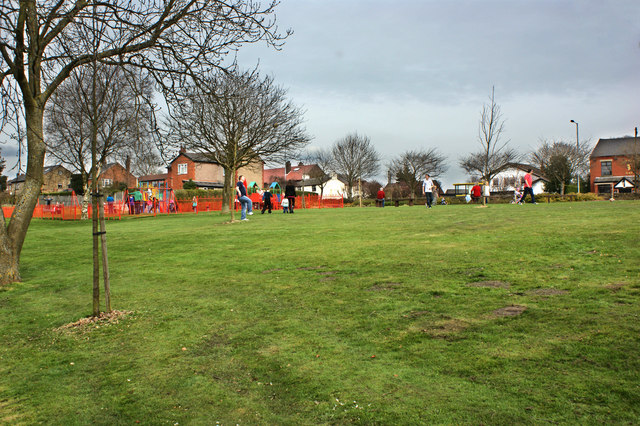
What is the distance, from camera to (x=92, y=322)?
5320 mm

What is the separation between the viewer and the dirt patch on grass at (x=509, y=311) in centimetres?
460

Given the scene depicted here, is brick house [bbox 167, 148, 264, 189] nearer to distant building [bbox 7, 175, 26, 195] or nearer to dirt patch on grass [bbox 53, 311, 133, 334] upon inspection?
distant building [bbox 7, 175, 26, 195]

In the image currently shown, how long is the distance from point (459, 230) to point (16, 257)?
32.5 feet

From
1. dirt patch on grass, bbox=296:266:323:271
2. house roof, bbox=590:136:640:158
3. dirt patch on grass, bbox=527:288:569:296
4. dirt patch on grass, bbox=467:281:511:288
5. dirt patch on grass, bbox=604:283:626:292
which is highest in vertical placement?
house roof, bbox=590:136:640:158

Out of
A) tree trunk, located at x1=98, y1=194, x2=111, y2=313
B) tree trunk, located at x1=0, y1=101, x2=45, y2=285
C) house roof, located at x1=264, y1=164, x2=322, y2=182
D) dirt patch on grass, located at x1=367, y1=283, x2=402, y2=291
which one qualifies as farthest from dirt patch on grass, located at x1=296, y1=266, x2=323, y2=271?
house roof, located at x1=264, y1=164, x2=322, y2=182

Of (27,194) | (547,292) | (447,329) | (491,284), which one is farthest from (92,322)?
(547,292)

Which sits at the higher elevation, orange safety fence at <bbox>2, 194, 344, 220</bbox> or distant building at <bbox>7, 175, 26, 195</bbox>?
distant building at <bbox>7, 175, 26, 195</bbox>

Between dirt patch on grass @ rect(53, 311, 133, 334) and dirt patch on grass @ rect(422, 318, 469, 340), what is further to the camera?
dirt patch on grass @ rect(53, 311, 133, 334)

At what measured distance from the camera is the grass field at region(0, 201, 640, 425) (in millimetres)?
3004

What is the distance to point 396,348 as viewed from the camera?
3986mm

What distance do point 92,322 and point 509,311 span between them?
16.1 ft

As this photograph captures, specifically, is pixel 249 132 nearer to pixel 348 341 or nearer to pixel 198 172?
pixel 348 341

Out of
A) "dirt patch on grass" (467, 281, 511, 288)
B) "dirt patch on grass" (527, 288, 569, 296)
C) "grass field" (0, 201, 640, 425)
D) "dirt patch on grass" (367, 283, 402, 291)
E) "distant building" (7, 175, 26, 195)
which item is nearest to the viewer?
"grass field" (0, 201, 640, 425)

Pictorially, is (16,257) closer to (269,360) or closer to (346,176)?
(269,360)
